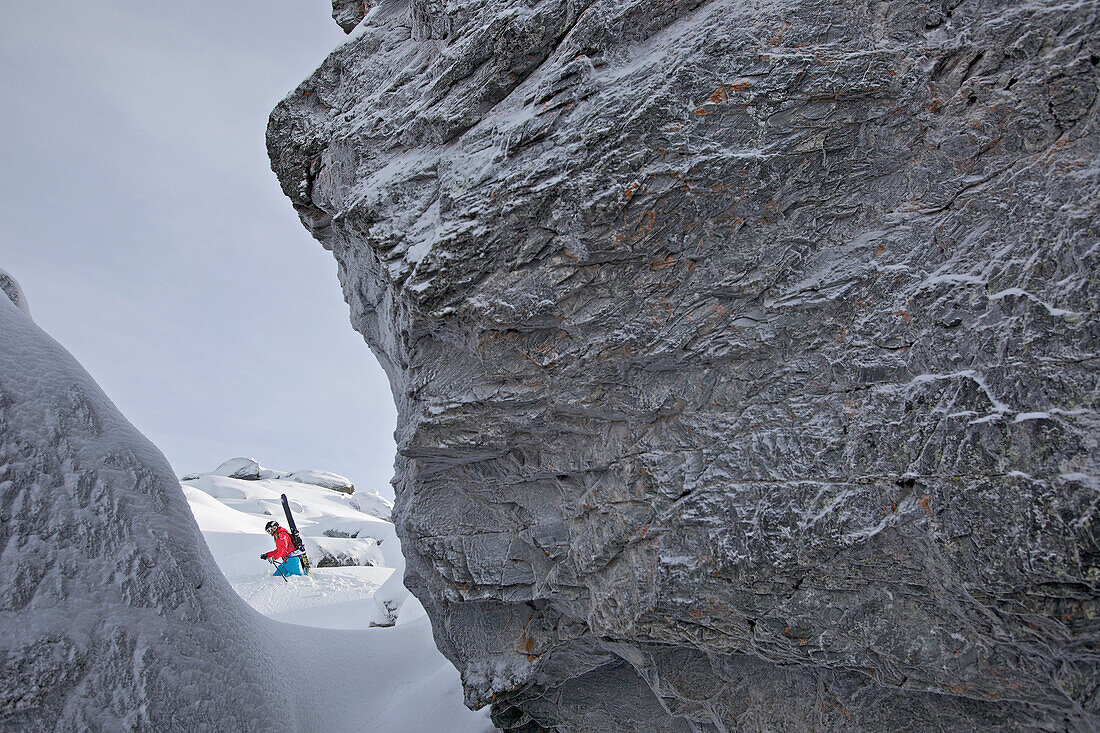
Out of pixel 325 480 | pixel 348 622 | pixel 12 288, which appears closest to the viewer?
pixel 12 288

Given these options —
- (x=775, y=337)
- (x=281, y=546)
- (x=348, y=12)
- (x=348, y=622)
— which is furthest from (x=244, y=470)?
(x=775, y=337)

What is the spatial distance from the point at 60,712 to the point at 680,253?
7107 millimetres

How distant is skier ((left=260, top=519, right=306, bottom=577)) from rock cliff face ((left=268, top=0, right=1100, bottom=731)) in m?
12.8

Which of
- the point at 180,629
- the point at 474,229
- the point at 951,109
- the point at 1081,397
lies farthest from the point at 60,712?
the point at 951,109

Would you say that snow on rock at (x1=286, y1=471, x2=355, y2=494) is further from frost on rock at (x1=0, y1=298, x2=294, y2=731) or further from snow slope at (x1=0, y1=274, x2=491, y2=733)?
frost on rock at (x1=0, y1=298, x2=294, y2=731)

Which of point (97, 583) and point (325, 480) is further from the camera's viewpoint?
point (325, 480)

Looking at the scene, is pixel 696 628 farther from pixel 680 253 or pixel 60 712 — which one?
pixel 60 712

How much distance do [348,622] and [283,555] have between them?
13.1 ft

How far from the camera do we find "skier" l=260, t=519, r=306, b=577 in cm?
1638

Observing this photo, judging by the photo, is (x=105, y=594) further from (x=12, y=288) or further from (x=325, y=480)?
(x=325, y=480)

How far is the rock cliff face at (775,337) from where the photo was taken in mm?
3508

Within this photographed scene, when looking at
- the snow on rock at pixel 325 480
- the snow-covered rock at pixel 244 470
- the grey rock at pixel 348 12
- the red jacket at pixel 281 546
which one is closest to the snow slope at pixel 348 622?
the red jacket at pixel 281 546

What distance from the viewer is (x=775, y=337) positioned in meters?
4.47

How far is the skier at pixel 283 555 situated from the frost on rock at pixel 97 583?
1055cm
